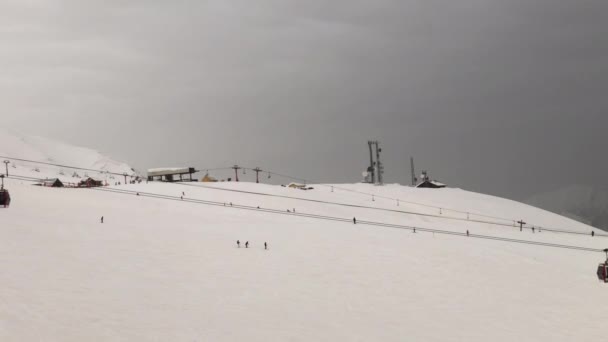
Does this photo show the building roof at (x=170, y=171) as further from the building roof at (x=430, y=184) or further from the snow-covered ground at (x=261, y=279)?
the building roof at (x=430, y=184)

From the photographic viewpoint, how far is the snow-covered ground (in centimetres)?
1847

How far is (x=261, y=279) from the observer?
2584 cm

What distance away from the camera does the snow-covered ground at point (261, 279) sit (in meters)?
18.5

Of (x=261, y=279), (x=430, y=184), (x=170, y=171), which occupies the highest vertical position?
(x=170, y=171)

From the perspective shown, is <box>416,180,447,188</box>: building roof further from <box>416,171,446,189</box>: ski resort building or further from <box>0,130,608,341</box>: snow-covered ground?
<box>0,130,608,341</box>: snow-covered ground

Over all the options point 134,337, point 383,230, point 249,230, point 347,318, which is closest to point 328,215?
point 383,230

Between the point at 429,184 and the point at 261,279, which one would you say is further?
the point at 429,184

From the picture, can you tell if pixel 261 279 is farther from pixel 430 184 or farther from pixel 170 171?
pixel 430 184

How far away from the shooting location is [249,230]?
1535 inches

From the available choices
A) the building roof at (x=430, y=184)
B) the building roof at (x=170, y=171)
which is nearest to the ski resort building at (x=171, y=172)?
the building roof at (x=170, y=171)

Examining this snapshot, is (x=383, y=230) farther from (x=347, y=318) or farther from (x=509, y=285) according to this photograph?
(x=347, y=318)

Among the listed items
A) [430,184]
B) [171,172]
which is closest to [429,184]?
[430,184]

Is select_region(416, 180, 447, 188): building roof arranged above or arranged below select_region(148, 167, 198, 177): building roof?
below

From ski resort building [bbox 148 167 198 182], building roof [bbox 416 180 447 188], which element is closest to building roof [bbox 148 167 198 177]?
ski resort building [bbox 148 167 198 182]
